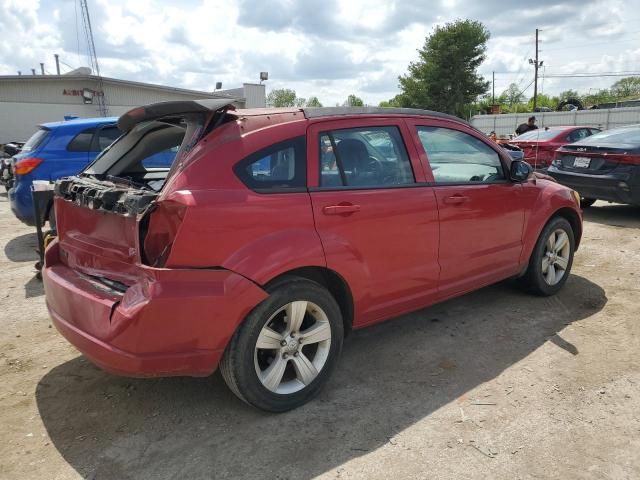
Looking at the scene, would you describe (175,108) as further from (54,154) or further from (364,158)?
(54,154)

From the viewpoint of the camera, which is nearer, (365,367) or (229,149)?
(229,149)

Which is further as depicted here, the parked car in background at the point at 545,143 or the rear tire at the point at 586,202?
the parked car in background at the point at 545,143

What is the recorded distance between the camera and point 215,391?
10.6 ft

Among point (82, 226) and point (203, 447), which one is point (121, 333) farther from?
point (82, 226)

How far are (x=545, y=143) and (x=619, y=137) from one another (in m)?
4.45

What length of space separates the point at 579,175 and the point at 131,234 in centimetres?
776

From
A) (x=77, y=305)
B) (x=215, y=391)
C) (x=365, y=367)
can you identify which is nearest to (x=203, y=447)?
(x=215, y=391)

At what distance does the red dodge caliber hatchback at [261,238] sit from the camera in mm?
2574

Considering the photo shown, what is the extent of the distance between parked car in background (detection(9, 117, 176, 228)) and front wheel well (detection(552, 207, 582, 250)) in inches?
213

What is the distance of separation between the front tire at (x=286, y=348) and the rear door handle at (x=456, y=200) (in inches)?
47.4

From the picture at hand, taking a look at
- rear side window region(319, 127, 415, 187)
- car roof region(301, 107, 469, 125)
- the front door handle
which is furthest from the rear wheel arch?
the front door handle

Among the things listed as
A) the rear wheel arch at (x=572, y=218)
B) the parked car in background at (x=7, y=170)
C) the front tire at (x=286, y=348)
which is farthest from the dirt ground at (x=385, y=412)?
the parked car in background at (x=7, y=170)

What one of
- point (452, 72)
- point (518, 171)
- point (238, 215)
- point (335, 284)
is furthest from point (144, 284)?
point (452, 72)

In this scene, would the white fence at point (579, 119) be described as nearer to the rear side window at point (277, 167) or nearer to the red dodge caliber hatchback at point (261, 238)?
the red dodge caliber hatchback at point (261, 238)
